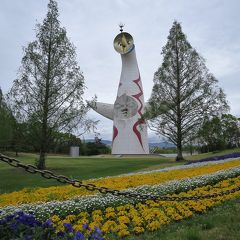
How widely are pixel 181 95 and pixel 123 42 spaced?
1698 centimetres

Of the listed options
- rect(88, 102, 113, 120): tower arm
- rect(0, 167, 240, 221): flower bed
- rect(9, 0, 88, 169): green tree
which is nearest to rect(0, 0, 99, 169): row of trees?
rect(9, 0, 88, 169): green tree

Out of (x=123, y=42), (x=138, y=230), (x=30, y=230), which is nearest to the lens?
(x=30, y=230)

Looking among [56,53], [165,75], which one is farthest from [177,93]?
[56,53]

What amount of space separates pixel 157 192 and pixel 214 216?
267cm

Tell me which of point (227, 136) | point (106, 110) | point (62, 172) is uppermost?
point (106, 110)

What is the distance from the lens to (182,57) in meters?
31.4

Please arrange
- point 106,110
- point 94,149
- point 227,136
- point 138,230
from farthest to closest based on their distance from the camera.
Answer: point 94,149
point 106,110
point 227,136
point 138,230

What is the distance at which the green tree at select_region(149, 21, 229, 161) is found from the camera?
30.3m

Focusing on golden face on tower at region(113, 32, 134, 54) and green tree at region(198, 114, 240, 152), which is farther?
golden face on tower at region(113, 32, 134, 54)

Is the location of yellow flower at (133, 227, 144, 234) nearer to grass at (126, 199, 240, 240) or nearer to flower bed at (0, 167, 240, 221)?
grass at (126, 199, 240, 240)

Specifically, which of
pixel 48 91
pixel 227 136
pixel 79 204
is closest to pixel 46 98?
pixel 48 91

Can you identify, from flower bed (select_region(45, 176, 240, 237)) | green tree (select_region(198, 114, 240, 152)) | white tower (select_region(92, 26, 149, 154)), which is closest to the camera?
flower bed (select_region(45, 176, 240, 237))

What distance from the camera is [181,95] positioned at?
3088cm

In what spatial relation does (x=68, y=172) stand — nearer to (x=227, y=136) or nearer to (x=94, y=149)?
(x=227, y=136)
